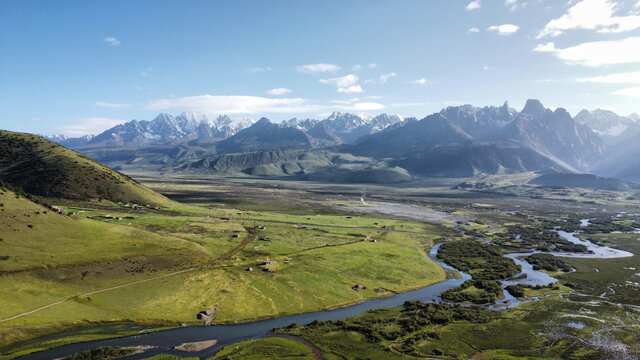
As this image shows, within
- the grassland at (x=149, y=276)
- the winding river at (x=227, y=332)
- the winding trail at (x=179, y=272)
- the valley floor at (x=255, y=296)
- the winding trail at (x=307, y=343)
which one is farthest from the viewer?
the grassland at (x=149, y=276)

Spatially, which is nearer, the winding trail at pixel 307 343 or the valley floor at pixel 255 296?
the winding trail at pixel 307 343

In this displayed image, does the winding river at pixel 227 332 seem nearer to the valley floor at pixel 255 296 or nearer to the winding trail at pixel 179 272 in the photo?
the valley floor at pixel 255 296

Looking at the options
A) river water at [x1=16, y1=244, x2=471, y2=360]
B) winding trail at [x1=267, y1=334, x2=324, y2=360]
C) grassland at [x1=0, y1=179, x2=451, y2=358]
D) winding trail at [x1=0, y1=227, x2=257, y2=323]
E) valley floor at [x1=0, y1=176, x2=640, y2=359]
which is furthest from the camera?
grassland at [x1=0, y1=179, x2=451, y2=358]

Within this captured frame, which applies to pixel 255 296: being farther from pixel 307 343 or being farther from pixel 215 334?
pixel 307 343

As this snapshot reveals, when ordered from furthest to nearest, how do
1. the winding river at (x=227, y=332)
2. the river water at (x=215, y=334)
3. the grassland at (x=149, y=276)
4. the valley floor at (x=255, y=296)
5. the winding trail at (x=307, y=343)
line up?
the grassland at (x=149, y=276), the valley floor at (x=255, y=296), the winding trail at (x=307, y=343), the winding river at (x=227, y=332), the river water at (x=215, y=334)

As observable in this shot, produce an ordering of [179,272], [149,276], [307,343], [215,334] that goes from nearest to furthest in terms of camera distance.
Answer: [307,343]
[215,334]
[149,276]
[179,272]

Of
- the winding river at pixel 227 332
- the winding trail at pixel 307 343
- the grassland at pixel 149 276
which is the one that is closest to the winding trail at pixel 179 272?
the grassland at pixel 149 276

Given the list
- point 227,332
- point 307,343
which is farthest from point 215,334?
point 307,343

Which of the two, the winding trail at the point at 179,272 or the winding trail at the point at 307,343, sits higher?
the winding trail at the point at 179,272

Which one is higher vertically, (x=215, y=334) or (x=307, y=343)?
(x=215, y=334)

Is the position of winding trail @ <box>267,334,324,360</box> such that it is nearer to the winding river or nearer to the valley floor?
the valley floor

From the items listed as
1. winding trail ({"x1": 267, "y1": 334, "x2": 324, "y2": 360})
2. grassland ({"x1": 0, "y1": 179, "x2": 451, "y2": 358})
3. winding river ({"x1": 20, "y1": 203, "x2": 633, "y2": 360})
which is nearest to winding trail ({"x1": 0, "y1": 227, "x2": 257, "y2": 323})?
grassland ({"x1": 0, "y1": 179, "x2": 451, "y2": 358})

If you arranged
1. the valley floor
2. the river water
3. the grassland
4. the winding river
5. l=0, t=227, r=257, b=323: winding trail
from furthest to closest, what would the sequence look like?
Answer: 1. the grassland
2. l=0, t=227, r=257, b=323: winding trail
3. the valley floor
4. the winding river
5. the river water
